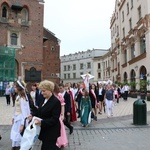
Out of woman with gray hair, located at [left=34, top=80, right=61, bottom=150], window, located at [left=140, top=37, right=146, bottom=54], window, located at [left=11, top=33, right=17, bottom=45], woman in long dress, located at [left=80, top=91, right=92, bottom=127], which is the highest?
window, located at [left=11, top=33, right=17, bottom=45]

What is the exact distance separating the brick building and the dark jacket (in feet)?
112

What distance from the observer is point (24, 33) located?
3816 centimetres

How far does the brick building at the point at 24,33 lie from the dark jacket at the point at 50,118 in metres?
34.0

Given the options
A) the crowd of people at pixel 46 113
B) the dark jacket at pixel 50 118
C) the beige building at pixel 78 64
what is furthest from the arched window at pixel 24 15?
the beige building at pixel 78 64

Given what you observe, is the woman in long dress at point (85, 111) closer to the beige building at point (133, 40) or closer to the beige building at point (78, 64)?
the beige building at point (133, 40)

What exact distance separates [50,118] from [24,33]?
36.0 metres

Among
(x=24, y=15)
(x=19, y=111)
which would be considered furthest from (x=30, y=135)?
(x=24, y=15)


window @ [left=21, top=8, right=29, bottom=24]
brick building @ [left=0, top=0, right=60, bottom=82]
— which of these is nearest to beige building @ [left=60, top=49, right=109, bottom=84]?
brick building @ [left=0, top=0, right=60, bottom=82]

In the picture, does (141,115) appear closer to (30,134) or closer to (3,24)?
(30,134)

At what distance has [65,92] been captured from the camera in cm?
924

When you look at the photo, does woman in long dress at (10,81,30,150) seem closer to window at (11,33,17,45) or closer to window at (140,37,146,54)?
window at (140,37,146,54)

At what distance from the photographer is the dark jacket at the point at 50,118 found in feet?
12.5

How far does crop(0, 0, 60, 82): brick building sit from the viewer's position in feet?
121

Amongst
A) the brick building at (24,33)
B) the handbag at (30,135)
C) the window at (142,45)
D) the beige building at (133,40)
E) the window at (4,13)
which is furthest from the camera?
the brick building at (24,33)
